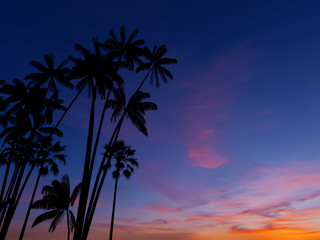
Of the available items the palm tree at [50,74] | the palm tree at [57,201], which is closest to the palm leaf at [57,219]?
the palm tree at [57,201]

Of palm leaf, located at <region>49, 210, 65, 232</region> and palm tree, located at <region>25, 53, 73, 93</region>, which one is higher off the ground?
palm tree, located at <region>25, 53, 73, 93</region>

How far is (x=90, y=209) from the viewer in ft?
74.4

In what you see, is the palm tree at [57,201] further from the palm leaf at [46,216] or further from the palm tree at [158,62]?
the palm tree at [158,62]

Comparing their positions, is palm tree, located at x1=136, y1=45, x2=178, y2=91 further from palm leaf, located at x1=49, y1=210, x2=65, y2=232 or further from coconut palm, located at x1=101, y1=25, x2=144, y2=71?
palm leaf, located at x1=49, y1=210, x2=65, y2=232

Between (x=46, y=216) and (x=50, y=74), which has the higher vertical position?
(x=50, y=74)

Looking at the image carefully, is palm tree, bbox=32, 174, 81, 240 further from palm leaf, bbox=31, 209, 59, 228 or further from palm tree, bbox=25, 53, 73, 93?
palm tree, bbox=25, 53, 73, 93

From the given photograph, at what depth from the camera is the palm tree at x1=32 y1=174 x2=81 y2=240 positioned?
32.8 m

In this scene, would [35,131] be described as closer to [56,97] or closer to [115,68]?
[56,97]

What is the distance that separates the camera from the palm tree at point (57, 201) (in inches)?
1289

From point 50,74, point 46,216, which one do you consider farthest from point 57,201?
point 50,74

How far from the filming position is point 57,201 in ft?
112

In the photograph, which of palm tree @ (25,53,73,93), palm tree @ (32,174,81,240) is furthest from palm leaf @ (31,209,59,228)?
palm tree @ (25,53,73,93)

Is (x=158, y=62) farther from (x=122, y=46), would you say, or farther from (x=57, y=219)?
(x=57, y=219)

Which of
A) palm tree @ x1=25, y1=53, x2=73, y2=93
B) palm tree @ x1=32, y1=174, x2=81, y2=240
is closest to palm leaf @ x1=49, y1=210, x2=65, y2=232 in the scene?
palm tree @ x1=32, y1=174, x2=81, y2=240
